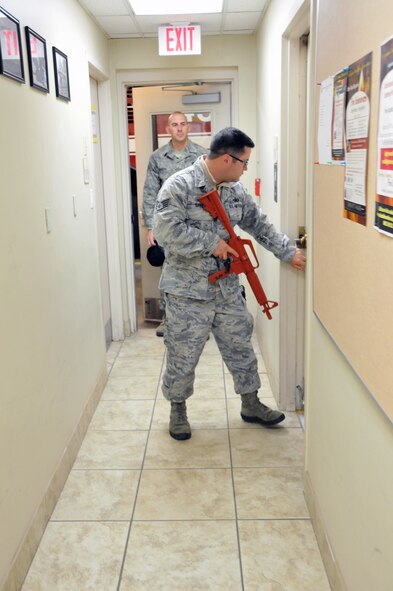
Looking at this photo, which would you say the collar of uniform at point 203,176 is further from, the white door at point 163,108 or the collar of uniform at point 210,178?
the white door at point 163,108

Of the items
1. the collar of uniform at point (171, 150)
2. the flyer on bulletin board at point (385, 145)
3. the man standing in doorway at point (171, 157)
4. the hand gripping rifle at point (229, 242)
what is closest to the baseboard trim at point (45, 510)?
the hand gripping rifle at point (229, 242)

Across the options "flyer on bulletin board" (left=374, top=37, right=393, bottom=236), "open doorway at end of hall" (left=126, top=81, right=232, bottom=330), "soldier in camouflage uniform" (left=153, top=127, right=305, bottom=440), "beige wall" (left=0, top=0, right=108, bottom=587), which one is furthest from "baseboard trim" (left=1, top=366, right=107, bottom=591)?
"open doorway at end of hall" (left=126, top=81, right=232, bottom=330)

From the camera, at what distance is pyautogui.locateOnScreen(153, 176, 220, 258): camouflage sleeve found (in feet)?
8.29

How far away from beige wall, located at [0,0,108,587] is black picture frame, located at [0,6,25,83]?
1.5 inches

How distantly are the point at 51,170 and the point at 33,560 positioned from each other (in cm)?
155

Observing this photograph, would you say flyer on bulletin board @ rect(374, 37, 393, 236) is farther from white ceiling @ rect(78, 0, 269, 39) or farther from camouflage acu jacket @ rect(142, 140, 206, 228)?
camouflage acu jacket @ rect(142, 140, 206, 228)

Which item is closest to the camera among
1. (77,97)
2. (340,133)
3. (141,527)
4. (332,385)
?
(340,133)

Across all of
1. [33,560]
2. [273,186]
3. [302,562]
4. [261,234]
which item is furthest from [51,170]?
[302,562]

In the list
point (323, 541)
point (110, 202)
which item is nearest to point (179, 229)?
point (323, 541)

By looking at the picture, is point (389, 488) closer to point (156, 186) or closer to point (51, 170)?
point (51, 170)

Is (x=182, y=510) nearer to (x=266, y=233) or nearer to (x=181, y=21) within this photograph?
(x=266, y=233)

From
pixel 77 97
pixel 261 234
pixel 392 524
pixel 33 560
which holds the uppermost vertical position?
pixel 77 97

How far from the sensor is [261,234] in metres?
2.75

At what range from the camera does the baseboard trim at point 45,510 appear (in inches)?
71.6
